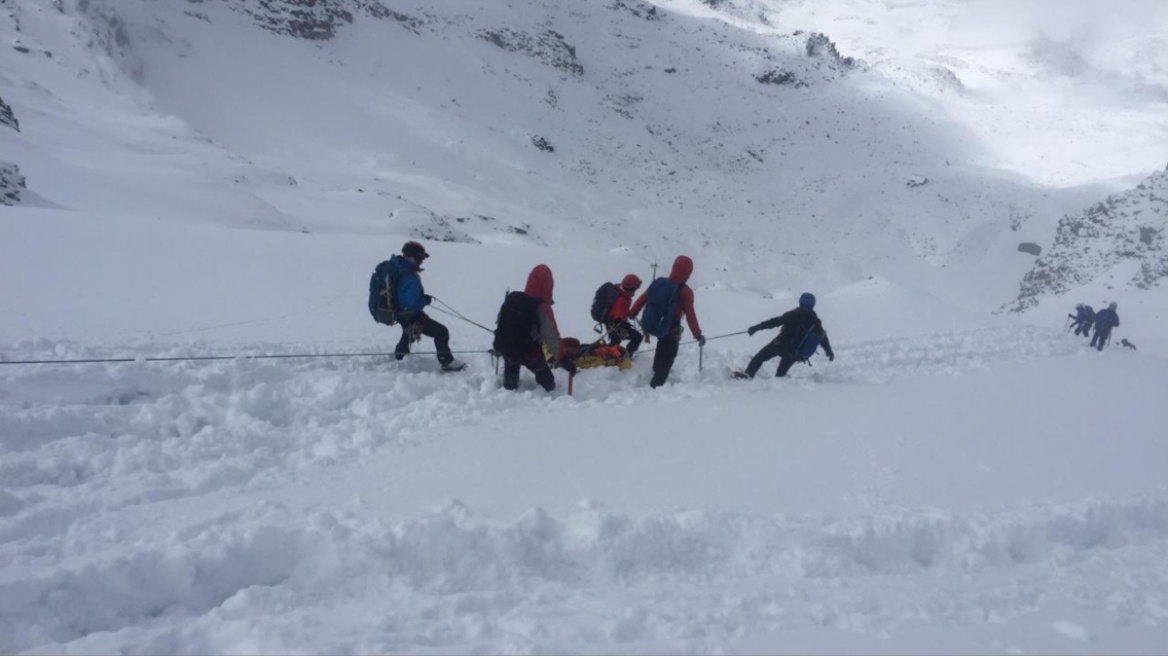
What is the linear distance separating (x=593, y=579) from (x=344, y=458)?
234 cm

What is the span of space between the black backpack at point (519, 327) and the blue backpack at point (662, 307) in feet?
4.67

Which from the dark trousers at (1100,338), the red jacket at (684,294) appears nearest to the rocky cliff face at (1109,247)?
the dark trousers at (1100,338)

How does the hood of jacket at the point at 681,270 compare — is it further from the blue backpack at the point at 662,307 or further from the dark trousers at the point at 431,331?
the dark trousers at the point at 431,331

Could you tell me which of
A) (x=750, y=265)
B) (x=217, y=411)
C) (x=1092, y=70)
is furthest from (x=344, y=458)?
(x=1092, y=70)

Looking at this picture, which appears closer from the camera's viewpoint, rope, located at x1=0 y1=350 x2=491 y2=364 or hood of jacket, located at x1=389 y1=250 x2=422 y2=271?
rope, located at x1=0 y1=350 x2=491 y2=364

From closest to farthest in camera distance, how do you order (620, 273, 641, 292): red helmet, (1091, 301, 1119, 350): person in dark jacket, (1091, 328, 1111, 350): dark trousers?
(620, 273, 641, 292): red helmet
(1091, 328, 1111, 350): dark trousers
(1091, 301, 1119, 350): person in dark jacket

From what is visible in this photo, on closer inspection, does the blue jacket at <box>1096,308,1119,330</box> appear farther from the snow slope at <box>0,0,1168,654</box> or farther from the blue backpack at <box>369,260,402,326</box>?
the blue backpack at <box>369,260,402,326</box>

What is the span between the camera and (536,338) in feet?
24.5

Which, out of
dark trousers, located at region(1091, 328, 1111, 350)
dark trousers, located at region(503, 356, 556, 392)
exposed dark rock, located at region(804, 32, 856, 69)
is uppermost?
exposed dark rock, located at region(804, 32, 856, 69)

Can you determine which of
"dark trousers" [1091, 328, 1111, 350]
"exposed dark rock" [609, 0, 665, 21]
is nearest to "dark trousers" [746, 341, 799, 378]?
"dark trousers" [1091, 328, 1111, 350]

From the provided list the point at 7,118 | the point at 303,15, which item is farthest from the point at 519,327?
the point at 303,15

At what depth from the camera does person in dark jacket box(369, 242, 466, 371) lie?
791 centimetres

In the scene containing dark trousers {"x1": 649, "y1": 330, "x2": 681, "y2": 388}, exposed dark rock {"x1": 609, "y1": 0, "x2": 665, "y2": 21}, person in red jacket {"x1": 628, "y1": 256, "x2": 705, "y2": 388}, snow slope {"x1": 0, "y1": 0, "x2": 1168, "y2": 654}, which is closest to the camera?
snow slope {"x1": 0, "y1": 0, "x2": 1168, "y2": 654}

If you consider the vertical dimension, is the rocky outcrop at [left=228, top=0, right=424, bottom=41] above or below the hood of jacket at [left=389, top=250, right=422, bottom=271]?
above
